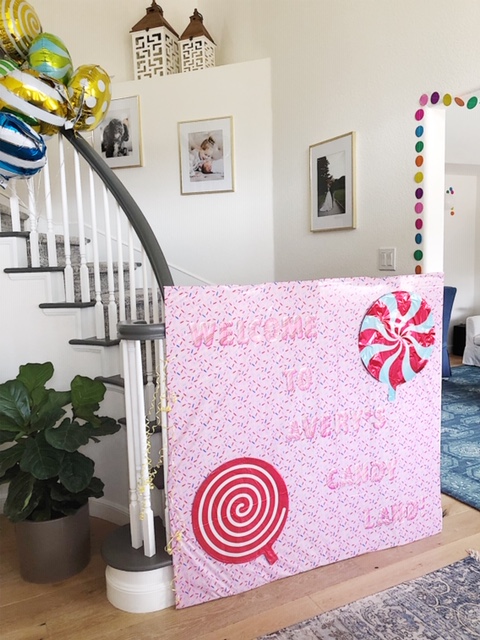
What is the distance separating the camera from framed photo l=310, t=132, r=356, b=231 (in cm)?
284

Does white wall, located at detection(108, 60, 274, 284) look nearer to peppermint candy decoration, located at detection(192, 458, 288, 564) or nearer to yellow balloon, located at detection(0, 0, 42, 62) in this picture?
yellow balloon, located at detection(0, 0, 42, 62)

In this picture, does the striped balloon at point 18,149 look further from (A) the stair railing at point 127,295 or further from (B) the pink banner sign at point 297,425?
(B) the pink banner sign at point 297,425

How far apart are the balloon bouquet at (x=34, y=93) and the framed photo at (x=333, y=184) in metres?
1.31

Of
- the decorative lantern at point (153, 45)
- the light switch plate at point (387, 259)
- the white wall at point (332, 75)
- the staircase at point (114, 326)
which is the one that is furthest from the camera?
the decorative lantern at point (153, 45)

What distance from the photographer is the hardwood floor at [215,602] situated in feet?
5.51

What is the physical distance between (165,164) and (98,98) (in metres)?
1.41

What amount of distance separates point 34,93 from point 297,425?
1648 mm

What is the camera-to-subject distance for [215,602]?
181 centimetres

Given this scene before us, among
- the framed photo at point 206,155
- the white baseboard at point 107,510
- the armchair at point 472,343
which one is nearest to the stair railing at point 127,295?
the white baseboard at point 107,510

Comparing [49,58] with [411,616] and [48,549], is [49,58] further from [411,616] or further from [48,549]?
[411,616]

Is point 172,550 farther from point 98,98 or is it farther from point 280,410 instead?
point 98,98

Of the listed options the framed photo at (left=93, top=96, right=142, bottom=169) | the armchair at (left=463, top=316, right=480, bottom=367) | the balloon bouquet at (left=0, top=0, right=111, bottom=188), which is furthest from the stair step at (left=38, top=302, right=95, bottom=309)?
the armchair at (left=463, top=316, right=480, bottom=367)

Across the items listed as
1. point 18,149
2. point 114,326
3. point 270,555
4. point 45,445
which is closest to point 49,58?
point 18,149

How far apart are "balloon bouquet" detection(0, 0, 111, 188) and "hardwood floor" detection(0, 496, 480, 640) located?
1.63m
